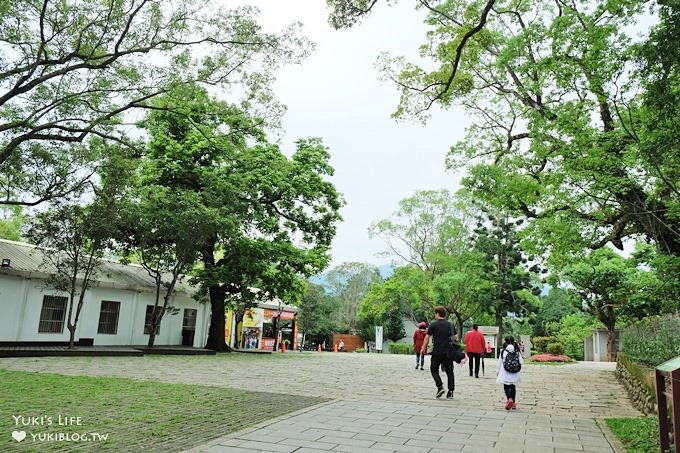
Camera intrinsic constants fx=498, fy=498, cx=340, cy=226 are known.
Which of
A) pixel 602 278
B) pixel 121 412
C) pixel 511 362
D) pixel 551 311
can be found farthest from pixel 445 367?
pixel 551 311

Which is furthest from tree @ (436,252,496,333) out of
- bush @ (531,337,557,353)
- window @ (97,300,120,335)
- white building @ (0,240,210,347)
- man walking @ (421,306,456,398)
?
man walking @ (421,306,456,398)

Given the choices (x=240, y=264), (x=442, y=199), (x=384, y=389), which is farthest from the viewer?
(x=442, y=199)

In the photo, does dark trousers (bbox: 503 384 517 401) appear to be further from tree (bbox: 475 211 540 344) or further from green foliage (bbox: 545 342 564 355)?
tree (bbox: 475 211 540 344)

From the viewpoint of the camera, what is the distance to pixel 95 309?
21.3 meters

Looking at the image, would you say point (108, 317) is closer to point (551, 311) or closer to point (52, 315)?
point (52, 315)

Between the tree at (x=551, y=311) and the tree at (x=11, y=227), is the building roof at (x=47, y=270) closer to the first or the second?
the tree at (x=11, y=227)

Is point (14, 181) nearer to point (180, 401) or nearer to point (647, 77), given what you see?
point (180, 401)

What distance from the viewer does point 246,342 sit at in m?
31.9

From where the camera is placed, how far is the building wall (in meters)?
17.8

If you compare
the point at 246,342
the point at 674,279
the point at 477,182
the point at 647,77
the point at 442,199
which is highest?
the point at 442,199

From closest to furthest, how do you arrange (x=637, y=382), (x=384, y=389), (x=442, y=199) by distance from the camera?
(x=637, y=382)
(x=384, y=389)
(x=442, y=199)

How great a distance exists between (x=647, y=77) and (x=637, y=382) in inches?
225

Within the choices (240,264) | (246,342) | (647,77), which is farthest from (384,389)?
(246,342)

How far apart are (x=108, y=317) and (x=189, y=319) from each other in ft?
18.3
